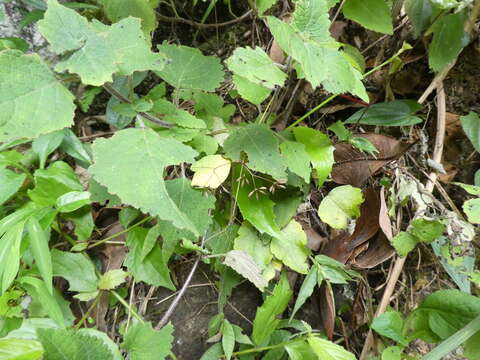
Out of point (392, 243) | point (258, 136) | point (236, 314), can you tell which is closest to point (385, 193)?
point (392, 243)

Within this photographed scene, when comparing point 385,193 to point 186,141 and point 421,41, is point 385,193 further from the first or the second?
point 186,141

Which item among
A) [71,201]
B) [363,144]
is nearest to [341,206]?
[363,144]

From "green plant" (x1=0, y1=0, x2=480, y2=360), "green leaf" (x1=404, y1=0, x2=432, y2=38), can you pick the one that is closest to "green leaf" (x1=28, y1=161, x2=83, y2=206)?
"green plant" (x1=0, y1=0, x2=480, y2=360)

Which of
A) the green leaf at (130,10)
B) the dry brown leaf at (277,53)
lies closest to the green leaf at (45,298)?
the green leaf at (130,10)

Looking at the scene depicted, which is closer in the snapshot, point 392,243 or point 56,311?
point 56,311

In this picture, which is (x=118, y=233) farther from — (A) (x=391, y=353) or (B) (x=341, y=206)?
(A) (x=391, y=353)

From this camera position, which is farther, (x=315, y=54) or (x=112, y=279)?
(x=112, y=279)

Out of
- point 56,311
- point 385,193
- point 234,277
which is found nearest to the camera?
point 56,311
